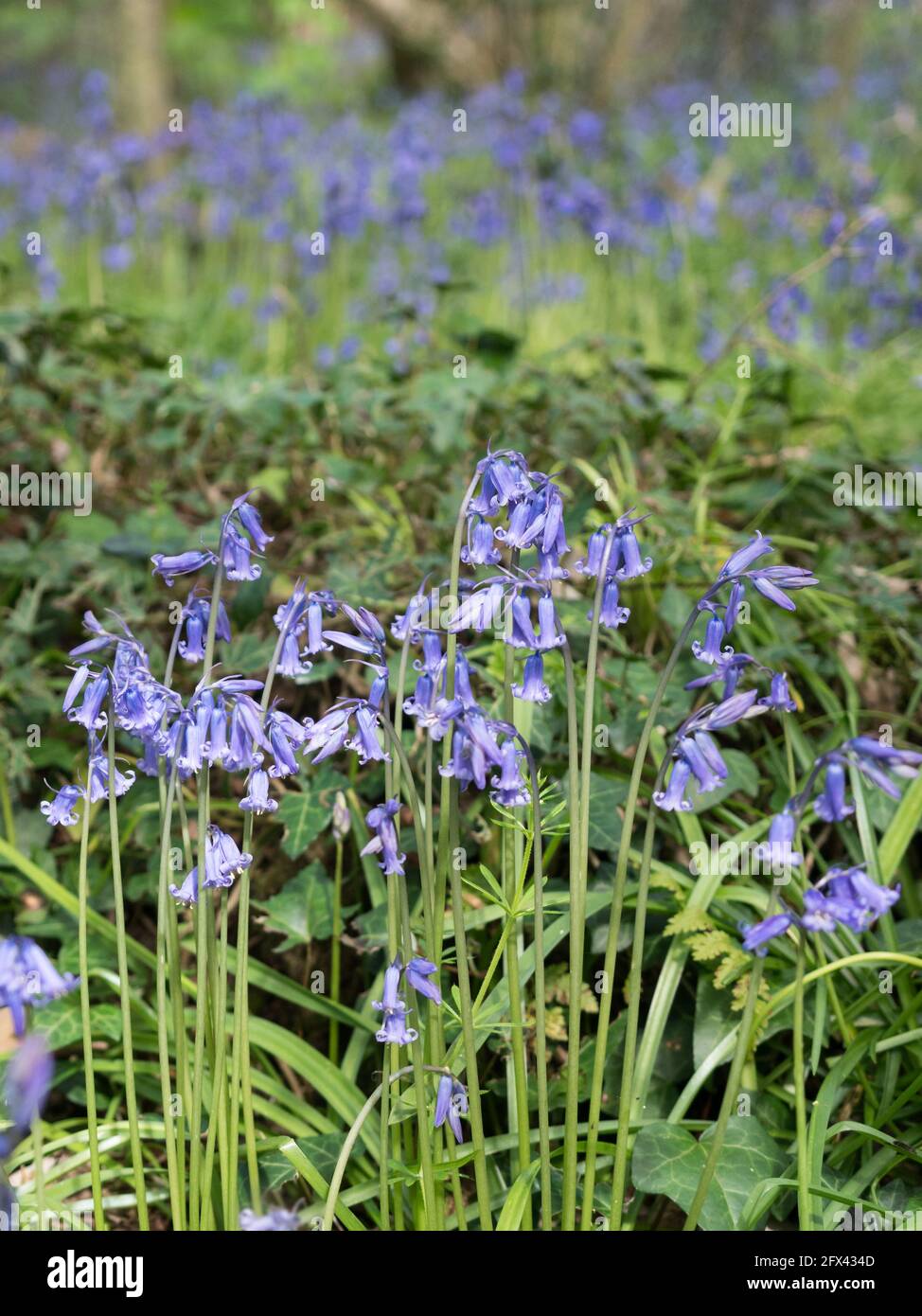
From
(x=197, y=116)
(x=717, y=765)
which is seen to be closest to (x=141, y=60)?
(x=197, y=116)

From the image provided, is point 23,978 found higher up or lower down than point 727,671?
lower down

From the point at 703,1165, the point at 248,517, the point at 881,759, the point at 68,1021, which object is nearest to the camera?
the point at 881,759

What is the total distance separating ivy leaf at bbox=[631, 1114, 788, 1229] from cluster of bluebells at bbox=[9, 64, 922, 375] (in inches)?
116

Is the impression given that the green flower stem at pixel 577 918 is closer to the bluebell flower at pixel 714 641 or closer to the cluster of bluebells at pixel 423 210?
the bluebell flower at pixel 714 641

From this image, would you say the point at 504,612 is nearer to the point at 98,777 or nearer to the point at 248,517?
the point at 248,517

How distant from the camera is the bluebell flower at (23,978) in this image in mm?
1606

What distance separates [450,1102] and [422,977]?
0.21 meters

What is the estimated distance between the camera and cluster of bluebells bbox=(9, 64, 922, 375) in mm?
5238

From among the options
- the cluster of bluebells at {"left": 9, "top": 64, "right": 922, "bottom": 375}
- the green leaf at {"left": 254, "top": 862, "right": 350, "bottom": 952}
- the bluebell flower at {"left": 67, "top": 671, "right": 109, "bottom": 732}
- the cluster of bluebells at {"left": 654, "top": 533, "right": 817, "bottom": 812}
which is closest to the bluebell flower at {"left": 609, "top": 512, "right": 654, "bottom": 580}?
the cluster of bluebells at {"left": 654, "top": 533, "right": 817, "bottom": 812}

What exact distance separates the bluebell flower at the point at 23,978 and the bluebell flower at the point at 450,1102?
618 millimetres

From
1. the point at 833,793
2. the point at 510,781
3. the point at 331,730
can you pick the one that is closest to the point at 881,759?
the point at 833,793

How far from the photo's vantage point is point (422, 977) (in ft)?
6.29

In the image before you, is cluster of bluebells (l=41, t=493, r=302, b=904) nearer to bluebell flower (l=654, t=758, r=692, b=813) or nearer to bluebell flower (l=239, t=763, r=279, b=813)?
bluebell flower (l=239, t=763, r=279, b=813)

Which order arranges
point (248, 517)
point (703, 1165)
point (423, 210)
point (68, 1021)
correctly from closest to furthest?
point (248, 517) < point (703, 1165) < point (68, 1021) < point (423, 210)
